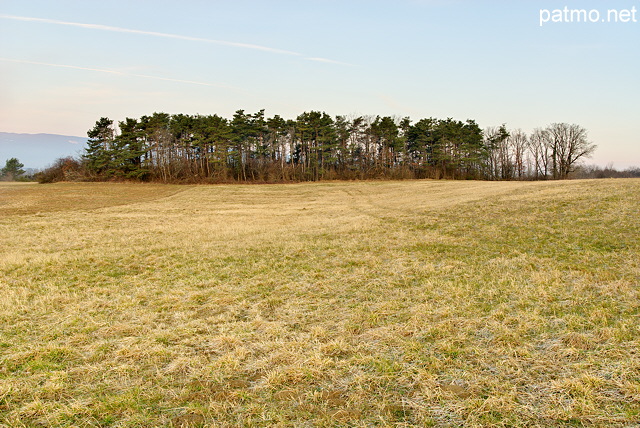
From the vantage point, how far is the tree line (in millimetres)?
66688

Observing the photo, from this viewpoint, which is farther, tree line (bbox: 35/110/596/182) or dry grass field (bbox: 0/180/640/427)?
tree line (bbox: 35/110/596/182)

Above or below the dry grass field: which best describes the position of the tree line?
above

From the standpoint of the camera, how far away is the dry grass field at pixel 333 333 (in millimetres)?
3715

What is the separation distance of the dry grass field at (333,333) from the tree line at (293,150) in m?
57.5

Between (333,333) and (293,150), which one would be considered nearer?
(333,333)

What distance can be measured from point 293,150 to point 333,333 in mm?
70460

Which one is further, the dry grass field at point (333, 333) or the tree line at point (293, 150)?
the tree line at point (293, 150)

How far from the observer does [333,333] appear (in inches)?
224

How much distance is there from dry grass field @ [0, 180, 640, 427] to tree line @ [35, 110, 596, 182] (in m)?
57.5

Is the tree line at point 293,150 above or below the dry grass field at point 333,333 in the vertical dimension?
above

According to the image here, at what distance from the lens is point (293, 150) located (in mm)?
74250

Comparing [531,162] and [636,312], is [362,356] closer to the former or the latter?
[636,312]

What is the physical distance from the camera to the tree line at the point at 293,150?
219 feet

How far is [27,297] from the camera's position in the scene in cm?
804
